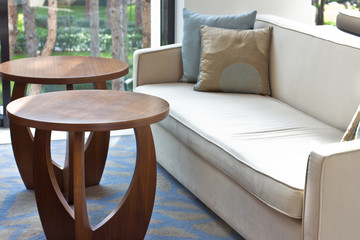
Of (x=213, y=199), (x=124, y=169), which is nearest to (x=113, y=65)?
(x=124, y=169)

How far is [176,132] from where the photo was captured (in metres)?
2.92

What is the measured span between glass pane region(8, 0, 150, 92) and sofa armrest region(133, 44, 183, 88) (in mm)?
684

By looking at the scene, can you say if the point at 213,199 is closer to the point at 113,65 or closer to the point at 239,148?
the point at 239,148

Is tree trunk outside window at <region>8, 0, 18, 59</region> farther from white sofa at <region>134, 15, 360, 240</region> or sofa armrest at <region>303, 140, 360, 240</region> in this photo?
sofa armrest at <region>303, 140, 360, 240</region>

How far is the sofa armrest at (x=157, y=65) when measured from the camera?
11.4ft

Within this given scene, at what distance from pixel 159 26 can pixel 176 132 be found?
4.98 ft

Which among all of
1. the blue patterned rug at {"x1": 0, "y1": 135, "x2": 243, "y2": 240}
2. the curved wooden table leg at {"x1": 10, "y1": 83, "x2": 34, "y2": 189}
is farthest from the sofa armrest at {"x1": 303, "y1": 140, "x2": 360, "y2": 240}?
the curved wooden table leg at {"x1": 10, "y1": 83, "x2": 34, "y2": 189}

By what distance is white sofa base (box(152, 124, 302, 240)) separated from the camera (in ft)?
7.10

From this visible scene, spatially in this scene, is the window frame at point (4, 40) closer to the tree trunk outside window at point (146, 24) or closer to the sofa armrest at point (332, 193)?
the tree trunk outside window at point (146, 24)

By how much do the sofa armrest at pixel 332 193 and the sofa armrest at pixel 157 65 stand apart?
169 cm

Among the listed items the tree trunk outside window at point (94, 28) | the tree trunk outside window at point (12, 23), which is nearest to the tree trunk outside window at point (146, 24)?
the tree trunk outside window at point (94, 28)

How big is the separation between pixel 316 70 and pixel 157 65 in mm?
1014

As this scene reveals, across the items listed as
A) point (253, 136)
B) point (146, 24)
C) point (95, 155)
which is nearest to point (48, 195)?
point (95, 155)

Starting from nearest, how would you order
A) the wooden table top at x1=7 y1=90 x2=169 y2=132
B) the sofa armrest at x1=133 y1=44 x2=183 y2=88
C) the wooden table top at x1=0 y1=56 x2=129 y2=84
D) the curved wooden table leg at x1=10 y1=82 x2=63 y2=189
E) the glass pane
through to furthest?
the wooden table top at x1=7 y1=90 x2=169 y2=132
the wooden table top at x1=0 y1=56 x2=129 y2=84
the curved wooden table leg at x1=10 y1=82 x2=63 y2=189
the sofa armrest at x1=133 y1=44 x2=183 y2=88
the glass pane
